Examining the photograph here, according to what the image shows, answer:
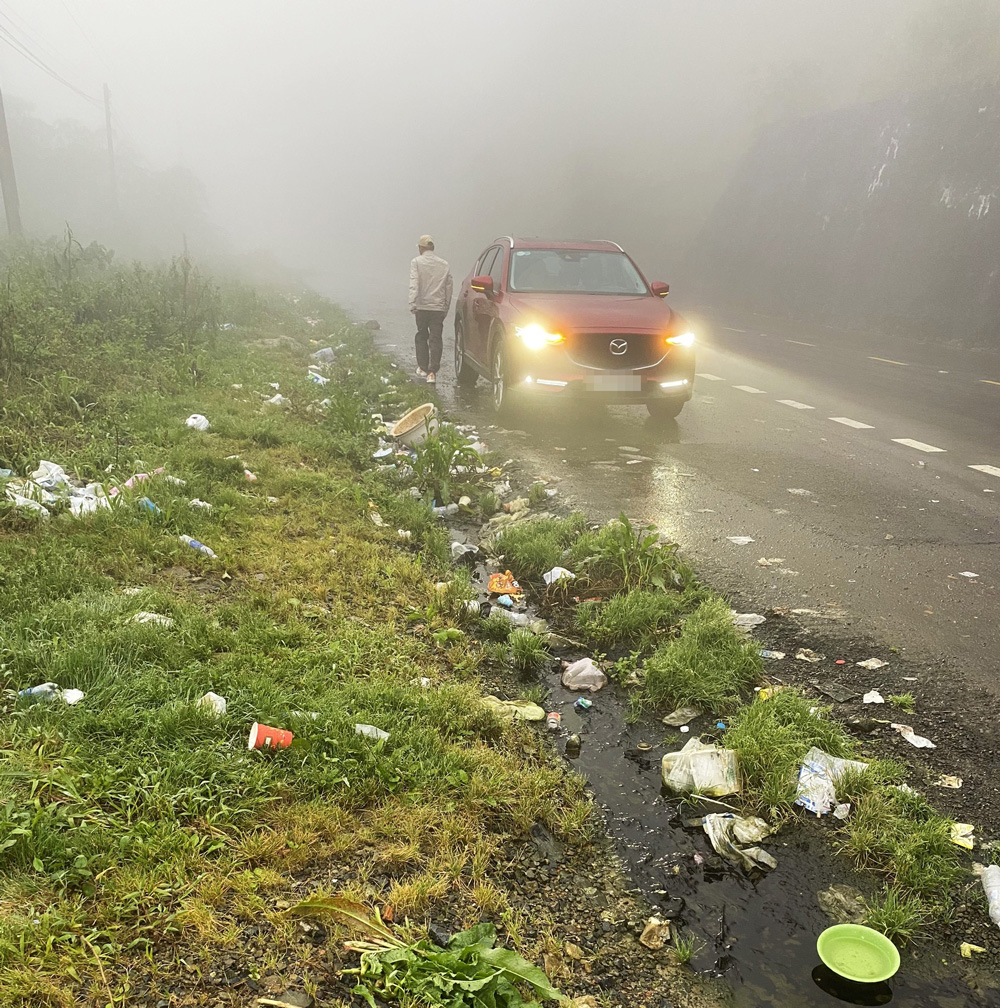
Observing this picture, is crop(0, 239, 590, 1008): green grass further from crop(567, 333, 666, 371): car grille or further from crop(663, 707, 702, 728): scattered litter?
crop(567, 333, 666, 371): car grille

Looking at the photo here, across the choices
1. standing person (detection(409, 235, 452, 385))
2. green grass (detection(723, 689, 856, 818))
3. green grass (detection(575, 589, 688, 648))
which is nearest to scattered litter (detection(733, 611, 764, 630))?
green grass (detection(575, 589, 688, 648))

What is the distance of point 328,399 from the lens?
8641 millimetres

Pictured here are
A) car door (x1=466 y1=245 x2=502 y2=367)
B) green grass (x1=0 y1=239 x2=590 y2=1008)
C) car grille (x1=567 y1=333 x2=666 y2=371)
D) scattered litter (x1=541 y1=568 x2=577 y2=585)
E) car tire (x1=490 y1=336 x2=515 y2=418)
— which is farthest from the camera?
car door (x1=466 y1=245 x2=502 y2=367)

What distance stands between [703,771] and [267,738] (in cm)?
160

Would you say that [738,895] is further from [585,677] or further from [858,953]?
[585,677]

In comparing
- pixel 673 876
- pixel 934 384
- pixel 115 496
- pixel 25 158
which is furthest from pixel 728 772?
pixel 25 158

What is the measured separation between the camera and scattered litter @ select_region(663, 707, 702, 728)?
3393 mm

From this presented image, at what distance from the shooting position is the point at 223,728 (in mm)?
2838

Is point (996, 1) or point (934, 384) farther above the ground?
point (996, 1)

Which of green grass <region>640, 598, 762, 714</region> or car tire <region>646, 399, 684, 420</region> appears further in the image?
car tire <region>646, 399, 684, 420</region>

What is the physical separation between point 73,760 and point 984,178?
24.0 meters

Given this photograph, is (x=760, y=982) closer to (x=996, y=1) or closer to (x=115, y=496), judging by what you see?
(x=115, y=496)

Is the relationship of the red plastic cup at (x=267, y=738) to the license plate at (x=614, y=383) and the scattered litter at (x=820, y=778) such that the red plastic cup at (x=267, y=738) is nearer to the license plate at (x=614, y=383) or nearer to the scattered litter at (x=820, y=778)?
the scattered litter at (x=820, y=778)

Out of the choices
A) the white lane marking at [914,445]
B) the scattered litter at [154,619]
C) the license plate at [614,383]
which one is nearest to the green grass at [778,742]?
the scattered litter at [154,619]
